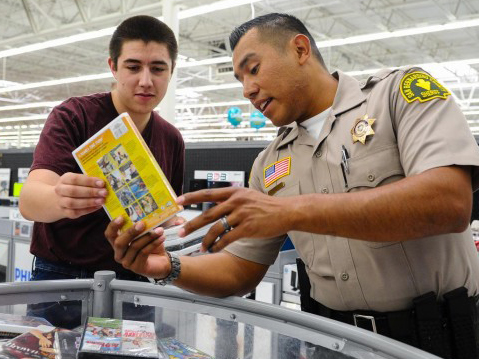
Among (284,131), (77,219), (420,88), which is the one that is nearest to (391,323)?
(420,88)

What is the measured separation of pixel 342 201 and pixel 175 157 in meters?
1.05

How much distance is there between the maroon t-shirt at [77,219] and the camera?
160 cm

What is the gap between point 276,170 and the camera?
161cm

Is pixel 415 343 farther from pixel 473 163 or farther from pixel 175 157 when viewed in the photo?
pixel 175 157

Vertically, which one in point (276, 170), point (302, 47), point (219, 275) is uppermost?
point (302, 47)

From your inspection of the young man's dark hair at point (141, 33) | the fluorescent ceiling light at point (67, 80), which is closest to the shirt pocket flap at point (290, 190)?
the young man's dark hair at point (141, 33)

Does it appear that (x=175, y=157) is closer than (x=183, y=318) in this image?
No

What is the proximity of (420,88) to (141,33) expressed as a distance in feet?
3.21

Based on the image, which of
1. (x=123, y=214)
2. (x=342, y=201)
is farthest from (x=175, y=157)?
(x=342, y=201)

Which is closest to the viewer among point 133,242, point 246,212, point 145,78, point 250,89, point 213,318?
point 246,212

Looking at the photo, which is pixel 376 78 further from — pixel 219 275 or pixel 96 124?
pixel 96 124

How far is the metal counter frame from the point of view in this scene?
125 centimetres

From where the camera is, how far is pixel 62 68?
48.8 feet

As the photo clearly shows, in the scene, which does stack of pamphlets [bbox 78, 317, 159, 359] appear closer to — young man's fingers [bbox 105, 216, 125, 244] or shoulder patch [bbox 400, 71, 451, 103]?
young man's fingers [bbox 105, 216, 125, 244]
